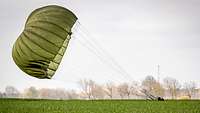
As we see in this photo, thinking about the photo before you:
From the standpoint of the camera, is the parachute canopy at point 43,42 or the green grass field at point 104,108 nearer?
the parachute canopy at point 43,42

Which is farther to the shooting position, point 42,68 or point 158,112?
point 42,68

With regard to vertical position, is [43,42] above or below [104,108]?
above

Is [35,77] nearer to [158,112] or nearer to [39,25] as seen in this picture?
[39,25]

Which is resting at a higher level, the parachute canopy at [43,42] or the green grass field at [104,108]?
the parachute canopy at [43,42]

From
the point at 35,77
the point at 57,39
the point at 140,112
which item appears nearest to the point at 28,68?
the point at 35,77

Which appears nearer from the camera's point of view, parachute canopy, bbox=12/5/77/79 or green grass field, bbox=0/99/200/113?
parachute canopy, bbox=12/5/77/79

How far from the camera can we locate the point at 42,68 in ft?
44.7

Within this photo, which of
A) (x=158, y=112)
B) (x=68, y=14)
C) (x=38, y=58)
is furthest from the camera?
(x=68, y=14)

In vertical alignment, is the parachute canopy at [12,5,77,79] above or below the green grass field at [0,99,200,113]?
above

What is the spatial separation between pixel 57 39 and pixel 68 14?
3.91 feet

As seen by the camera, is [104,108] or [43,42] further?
[104,108]

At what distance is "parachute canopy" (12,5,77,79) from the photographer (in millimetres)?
13328

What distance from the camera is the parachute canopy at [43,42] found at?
1333 centimetres

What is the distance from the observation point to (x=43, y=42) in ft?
43.7
